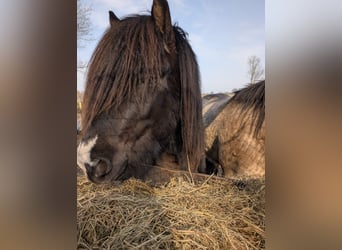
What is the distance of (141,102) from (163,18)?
478 mm

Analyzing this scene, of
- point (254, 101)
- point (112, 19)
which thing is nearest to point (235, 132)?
point (254, 101)

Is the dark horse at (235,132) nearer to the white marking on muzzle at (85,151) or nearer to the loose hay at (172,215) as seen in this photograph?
the loose hay at (172,215)

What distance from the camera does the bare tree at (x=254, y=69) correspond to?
5.14 ft

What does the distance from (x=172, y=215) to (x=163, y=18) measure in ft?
3.55

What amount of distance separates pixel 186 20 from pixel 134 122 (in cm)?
63

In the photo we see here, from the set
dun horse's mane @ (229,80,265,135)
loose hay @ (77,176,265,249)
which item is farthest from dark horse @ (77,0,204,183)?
dun horse's mane @ (229,80,265,135)

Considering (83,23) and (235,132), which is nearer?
(83,23)

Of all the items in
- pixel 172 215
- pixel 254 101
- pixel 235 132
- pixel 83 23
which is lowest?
pixel 172 215

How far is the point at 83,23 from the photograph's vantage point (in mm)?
1512

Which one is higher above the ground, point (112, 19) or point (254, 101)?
point (112, 19)

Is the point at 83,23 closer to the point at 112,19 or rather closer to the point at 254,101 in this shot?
Result: the point at 112,19

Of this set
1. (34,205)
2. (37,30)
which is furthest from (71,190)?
(37,30)

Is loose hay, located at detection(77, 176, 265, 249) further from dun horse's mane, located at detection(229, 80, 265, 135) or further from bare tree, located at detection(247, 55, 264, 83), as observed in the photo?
bare tree, located at detection(247, 55, 264, 83)

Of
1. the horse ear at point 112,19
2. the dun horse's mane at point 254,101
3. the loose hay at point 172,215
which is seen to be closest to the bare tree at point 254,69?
the dun horse's mane at point 254,101
